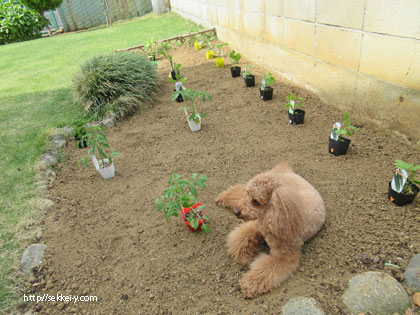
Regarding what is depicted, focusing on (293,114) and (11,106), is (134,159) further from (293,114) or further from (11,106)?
(11,106)

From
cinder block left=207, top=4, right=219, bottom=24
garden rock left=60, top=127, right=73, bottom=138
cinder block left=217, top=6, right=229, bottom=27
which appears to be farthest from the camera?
cinder block left=207, top=4, right=219, bottom=24

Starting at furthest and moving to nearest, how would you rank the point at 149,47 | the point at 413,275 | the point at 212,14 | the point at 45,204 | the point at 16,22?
the point at 16,22
the point at 212,14
the point at 149,47
the point at 45,204
the point at 413,275

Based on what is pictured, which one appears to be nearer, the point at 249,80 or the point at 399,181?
the point at 399,181

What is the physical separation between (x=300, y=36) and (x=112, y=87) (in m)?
2.84

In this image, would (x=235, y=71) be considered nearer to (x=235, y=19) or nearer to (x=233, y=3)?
(x=235, y=19)

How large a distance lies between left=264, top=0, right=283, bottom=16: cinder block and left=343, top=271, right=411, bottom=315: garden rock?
12.3ft

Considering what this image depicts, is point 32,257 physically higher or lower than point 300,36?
lower

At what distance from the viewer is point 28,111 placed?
4637mm

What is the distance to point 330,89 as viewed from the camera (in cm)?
347

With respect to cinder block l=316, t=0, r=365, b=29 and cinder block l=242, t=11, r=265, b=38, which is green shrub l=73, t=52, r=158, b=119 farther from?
cinder block l=316, t=0, r=365, b=29

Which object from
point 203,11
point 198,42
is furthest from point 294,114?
point 203,11

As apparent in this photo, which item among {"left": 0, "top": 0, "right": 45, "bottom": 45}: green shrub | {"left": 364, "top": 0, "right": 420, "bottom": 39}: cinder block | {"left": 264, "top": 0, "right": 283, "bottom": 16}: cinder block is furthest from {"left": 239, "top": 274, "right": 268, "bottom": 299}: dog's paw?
{"left": 0, "top": 0, "right": 45, "bottom": 45}: green shrub

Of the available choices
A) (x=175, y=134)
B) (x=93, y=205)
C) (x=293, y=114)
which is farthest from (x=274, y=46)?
(x=93, y=205)

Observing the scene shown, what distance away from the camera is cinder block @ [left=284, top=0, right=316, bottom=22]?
3.42 m
